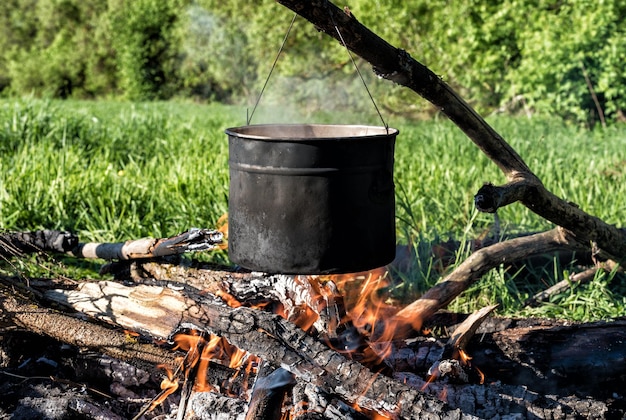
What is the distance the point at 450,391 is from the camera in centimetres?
286

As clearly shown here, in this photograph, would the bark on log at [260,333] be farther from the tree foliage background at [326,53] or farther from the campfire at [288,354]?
the tree foliage background at [326,53]

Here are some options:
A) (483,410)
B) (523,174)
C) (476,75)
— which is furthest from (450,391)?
(476,75)

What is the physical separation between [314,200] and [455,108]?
2.52ft

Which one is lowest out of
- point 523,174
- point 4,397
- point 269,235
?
point 4,397

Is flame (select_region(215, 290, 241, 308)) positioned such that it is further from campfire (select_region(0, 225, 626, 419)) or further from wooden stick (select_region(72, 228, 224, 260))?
wooden stick (select_region(72, 228, 224, 260))

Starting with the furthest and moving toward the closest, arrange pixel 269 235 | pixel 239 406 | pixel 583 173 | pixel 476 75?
pixel 476 75 < pixel 583 173 < pixel 269 235 < pixel 239 406

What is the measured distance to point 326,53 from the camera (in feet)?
51.7

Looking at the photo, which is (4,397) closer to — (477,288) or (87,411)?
(87,411)

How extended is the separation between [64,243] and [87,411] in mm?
1409

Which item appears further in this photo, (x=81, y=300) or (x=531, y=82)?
(x=531, y=82)

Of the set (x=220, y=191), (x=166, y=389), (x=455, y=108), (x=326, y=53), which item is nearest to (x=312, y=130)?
(x=455, y=108)

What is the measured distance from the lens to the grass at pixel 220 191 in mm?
4328

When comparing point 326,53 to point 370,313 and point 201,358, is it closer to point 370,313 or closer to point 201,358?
point 370,313

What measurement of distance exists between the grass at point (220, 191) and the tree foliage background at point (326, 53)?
2239 mm
